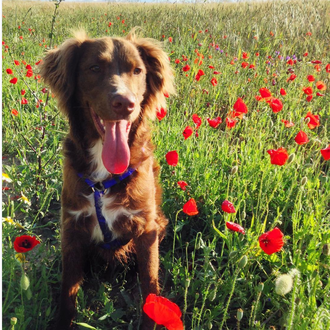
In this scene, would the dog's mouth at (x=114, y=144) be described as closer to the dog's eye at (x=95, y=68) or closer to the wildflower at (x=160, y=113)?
the dog's eye at (x=95, y=68)

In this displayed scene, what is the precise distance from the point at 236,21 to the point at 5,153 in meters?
5.07

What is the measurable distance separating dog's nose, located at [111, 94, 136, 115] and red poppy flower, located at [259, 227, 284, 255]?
0.94m

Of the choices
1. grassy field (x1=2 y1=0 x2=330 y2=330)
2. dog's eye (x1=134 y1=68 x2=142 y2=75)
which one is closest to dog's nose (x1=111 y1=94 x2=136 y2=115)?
dog's eye (x1=134 y1=68 x2=142 y2=75)

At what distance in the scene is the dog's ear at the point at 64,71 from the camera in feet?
6.80

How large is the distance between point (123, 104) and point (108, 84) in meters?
0.24

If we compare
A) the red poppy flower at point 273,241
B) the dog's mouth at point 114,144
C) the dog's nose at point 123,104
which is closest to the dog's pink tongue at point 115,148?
the dog's mouth at point 114,144

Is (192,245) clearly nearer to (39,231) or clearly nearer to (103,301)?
(103,301)

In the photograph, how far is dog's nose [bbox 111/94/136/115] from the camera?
1723 mm

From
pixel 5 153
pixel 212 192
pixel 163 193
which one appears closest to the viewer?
pixel 212 192

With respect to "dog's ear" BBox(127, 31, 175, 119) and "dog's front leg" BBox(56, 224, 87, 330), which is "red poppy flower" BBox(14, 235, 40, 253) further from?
"dog's ear" BBox(127, 31, 175, 119)

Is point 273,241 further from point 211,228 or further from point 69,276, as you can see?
point 69,276

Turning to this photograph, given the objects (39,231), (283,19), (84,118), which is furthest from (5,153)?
(283,19)

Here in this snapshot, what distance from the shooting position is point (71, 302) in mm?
1917

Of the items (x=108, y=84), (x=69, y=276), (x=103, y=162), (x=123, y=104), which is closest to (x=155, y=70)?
(x=108, y=84)
